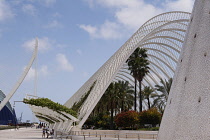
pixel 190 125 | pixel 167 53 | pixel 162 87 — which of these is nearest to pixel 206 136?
pixel 190 125

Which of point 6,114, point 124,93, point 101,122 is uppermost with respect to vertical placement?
point 124,93

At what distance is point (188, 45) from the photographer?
1041 cm

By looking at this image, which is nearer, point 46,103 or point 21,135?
point 46,103

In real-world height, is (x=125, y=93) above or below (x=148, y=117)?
above

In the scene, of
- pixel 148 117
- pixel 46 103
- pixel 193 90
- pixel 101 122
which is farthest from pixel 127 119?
pixel 193 90

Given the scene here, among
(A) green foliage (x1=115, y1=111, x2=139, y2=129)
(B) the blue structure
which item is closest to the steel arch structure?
(A) green foliage (x1=115, y1=111, x2=139, y2=129)

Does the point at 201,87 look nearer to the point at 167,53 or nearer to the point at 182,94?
the point at 182,94

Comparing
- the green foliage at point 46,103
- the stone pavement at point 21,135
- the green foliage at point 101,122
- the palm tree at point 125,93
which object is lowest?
the stone pavement at point 21,135

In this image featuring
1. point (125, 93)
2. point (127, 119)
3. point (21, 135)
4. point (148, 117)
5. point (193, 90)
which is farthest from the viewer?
point (125, 93)

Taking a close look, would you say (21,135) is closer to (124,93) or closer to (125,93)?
(124,93)

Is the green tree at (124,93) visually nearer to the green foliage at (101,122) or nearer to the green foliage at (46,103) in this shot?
the green foliage at (101,122)

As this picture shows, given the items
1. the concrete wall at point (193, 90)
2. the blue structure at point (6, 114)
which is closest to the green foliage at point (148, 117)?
the concrete wall at point (193, 90)

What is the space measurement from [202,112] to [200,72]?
1.43 metres

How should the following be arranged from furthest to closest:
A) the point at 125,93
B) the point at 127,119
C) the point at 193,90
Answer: the point at 125,93
the point at 127,119
the point at 193,90
